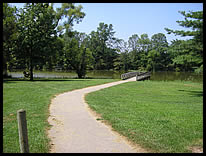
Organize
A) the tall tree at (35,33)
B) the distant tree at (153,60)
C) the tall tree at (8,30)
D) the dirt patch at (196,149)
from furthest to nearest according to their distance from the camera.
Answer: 1. the distant tree at (153,60)
2. the tall tree at (35,33)
3. the tall tree at (8,30)
4. the dirt patch at (196,149)

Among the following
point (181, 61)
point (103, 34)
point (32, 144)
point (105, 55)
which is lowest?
point (32, 144)

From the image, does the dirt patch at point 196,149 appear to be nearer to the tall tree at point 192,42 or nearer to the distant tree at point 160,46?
the tall tree at point 192,42

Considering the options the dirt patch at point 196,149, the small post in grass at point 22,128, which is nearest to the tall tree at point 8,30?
the small post in grass at point 22,128

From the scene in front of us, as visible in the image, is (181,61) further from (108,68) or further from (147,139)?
(108,68)

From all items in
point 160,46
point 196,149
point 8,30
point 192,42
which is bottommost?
point 196,149

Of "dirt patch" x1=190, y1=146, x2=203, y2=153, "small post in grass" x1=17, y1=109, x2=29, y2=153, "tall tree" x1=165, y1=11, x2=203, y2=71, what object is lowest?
"dirt patch" x1=190, y1=146, x2=203, y2=153

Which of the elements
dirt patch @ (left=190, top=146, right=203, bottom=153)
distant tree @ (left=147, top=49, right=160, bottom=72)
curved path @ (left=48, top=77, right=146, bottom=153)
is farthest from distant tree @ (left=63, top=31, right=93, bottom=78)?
distant tree @ (left=147, top=49, right=160, bottom=72)

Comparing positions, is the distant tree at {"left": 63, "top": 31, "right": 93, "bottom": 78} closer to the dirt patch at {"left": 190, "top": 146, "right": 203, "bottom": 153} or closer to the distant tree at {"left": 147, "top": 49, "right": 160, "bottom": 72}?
the dirt patch at {"left": 190, "top": 146, "right": 203, "bottom": 153}

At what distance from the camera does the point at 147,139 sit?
18.2 feet

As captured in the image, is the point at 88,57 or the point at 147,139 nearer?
the point at 147,139

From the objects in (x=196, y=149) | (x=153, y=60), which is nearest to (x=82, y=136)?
(x=196, y=149)

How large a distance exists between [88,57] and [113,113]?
32083 millimetres

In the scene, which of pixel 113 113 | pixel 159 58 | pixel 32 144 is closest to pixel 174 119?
pixel 113 113

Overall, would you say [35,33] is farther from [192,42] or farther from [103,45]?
[103,45]
